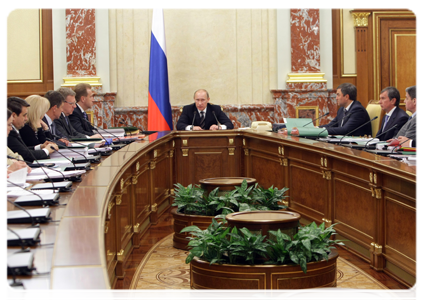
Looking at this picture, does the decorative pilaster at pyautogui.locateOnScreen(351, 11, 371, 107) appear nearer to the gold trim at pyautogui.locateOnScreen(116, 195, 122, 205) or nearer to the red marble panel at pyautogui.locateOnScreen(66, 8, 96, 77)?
the red marble panel at pyautogui.locateOnScreen(66, 8, 96, 77)

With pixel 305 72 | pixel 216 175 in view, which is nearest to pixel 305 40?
pixel 305 72

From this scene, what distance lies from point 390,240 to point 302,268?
923mm

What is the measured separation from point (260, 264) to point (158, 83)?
198 inches

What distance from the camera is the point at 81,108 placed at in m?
6.12

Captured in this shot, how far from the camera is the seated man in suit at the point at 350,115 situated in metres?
5.66

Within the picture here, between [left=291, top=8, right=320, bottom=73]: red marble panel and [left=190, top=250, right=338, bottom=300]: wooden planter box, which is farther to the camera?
[left=291, top=8, right=320, bottom=73]: red marble panel

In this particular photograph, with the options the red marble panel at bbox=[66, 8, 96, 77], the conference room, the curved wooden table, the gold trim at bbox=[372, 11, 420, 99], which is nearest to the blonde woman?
the conference room

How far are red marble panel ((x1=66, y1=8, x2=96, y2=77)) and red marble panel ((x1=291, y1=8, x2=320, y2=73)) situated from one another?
2.93m

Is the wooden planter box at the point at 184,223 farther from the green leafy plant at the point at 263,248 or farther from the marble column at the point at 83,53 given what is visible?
the marble column at the point at 83,53

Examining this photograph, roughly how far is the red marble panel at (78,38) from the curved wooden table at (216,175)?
246cm

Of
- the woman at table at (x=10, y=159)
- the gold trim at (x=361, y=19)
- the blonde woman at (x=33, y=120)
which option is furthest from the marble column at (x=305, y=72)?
the woman at table at (x=10, y=159)

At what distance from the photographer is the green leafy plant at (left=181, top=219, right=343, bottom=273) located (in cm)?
264

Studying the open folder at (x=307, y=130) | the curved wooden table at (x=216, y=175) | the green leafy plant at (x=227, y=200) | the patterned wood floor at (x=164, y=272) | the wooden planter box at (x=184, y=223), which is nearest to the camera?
the curved wooden table at (x=216, y=175)
